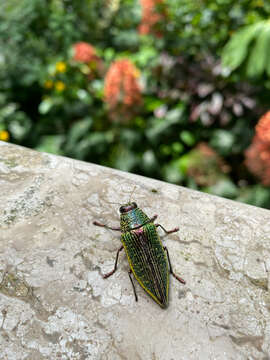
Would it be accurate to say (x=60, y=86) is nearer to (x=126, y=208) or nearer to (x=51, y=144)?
(x=51, y=144)

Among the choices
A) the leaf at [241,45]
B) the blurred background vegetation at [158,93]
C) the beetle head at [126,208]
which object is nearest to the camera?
the beetle head at [126,208]

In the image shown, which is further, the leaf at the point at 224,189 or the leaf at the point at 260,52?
the leaf at the point at 224,189

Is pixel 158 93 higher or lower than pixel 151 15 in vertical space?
lower

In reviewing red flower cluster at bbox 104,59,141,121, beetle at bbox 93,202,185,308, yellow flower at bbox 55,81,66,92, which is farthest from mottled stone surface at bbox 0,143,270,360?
yellow flower at bbox 55,81,66,92

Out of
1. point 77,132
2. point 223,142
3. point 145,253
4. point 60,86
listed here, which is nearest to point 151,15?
point 60,86

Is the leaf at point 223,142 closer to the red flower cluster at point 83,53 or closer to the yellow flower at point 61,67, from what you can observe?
the red flower cluster at point 83,53

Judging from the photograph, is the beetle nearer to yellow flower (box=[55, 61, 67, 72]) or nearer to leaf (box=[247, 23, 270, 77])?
leaf (box=[247, 23, 270, 77])

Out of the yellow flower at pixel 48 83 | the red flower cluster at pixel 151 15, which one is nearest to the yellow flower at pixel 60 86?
the yellow flower at pixel 48 83
